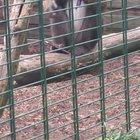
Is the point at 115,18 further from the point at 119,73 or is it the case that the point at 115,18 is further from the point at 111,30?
the point at 119,73

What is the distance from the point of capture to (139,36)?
6.61 metres

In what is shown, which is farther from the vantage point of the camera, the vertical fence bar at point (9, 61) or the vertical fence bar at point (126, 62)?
the vertical fence bar at point (126, 62)

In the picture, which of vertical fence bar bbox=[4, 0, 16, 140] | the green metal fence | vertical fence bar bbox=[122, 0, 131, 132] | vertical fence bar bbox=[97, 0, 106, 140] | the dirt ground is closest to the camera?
vertical fence bar bbox=[4, 0, 16, 140]

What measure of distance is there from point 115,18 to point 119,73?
1.65 metres

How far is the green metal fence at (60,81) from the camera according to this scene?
12.1 feet

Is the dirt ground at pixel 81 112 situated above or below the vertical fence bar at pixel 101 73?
below

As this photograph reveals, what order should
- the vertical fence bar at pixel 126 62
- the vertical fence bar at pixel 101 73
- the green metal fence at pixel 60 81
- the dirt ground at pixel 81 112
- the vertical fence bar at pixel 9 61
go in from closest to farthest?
the vertical fence bar at pixel 9 61, the green metal fence at pixel 60 81, the vertical fence bar at pixel 101 73, the vertical fence bar at pixel 126 62, the dirt ground at pixel 81 112

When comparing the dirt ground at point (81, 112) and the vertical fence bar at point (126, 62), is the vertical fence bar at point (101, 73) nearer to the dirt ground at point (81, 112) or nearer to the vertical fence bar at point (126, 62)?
the dirt ground at point (81, 112)

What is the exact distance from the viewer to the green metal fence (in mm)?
3689

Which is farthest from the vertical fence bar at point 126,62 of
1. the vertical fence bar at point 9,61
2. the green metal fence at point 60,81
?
the vertical fence bar at point 9,61

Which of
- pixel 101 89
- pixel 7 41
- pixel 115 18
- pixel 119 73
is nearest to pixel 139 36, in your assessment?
pixel 119 73

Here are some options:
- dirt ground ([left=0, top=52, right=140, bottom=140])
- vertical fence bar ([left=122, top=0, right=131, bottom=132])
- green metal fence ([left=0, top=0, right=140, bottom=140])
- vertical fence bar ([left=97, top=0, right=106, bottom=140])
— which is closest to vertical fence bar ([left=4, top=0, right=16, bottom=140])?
green metal fence ([left=0, top=0, right=140, bottom=140])

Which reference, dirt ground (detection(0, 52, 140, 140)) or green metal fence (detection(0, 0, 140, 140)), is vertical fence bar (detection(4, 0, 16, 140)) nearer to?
green metal fence (detection(0, 0, 140, 140))

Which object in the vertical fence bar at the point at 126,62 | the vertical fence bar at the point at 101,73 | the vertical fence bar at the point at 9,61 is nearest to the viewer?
the vertical fence bar at the point at 9,61
